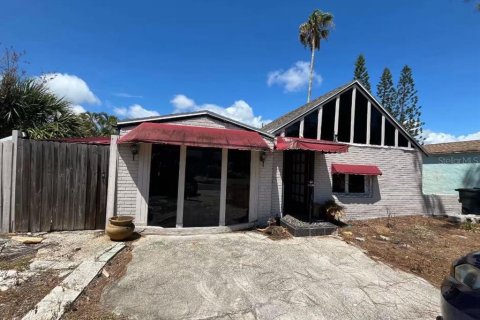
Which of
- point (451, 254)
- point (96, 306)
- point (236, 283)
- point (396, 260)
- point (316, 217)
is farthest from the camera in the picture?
point (316, 217)

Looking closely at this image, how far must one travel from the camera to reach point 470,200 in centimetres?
1300

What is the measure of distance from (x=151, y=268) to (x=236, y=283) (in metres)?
1.81

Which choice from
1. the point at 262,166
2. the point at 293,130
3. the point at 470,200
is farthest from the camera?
the point at 470,200

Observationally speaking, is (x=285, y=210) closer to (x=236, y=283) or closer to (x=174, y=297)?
(x=236, y=283)

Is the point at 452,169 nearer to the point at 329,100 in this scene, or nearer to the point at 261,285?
the point at 329,100

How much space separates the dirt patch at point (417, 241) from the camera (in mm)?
6567

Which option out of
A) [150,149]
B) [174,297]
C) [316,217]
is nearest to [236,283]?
[174,297]

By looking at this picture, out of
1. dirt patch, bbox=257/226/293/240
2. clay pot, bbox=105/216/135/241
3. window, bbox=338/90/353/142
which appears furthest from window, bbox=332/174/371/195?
clay pot, bbox=105/216/135/241

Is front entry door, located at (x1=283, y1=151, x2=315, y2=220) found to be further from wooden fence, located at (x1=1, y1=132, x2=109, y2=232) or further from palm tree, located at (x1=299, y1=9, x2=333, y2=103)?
palm tree, located at (x1=299, y1=9, x2=333, y2=103)

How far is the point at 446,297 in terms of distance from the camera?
2586mm

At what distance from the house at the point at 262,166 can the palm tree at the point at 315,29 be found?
15.3 meters

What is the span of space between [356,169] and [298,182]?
7.90ft

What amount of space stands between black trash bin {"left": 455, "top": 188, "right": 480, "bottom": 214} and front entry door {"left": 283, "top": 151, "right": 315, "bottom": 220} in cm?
835

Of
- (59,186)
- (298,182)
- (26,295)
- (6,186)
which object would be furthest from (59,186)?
(298,182)
